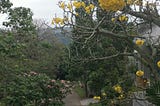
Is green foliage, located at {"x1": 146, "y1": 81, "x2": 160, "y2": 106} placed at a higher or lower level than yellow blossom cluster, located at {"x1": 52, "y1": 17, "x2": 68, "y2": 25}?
lower

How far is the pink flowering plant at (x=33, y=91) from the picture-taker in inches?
444

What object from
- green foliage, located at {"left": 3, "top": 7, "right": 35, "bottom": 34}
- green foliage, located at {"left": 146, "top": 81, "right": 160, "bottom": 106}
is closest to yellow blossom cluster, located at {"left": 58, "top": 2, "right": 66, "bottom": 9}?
green foliage, located at {"left": 146, "top": 81, "right": 160, "bottom": 106}

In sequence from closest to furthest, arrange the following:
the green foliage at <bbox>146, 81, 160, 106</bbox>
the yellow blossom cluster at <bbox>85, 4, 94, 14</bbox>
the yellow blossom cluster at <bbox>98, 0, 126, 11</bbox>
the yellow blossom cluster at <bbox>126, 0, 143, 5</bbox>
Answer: the green foliage at <bbox>146, 81, 160, 106</bbox>, the yellow blossom cluster at <bbox>98, 0, 126, 11</bbox>, the yellow blossom cluster at <bbox>126, 0, 143, 5</bbox>, the yellow blossom cluster at <bbox>85, 4, 94, 14</bbox>

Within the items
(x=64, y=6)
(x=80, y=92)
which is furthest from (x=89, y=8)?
(x=80, y=92)

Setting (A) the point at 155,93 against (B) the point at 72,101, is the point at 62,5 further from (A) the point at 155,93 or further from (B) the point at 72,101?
(B) the point at 72,101

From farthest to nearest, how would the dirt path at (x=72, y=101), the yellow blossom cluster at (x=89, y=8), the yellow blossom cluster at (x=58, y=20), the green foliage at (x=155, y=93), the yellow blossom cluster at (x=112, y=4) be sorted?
1. the dirt path at (x=72, y=101)
2. the yellow blossom cluster at (x=89, y=8)
3. the yellow blossom cluster at (x=58, y=20)
4. the yellow blossom cluster at (x=112, y=4)
5. the green foliage at (x=155, y=93)

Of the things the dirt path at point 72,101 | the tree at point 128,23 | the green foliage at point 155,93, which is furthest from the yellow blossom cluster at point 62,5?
the dirt path at point 72,101

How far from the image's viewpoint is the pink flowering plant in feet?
37.0

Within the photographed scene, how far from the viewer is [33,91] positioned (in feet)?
38.5

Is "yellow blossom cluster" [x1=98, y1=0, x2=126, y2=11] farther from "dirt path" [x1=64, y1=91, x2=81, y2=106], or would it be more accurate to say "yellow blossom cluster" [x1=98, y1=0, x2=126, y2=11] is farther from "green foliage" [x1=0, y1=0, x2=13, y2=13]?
"dirt path" [x1=64, y1=91, x2=81, y2=106]

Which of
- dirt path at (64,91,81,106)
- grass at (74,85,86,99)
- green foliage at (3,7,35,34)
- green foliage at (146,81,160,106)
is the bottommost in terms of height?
grass at (74,85,86,99)

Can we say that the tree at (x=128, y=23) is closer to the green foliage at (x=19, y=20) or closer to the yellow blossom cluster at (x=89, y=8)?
the yellow blossom cluster at (x=89, y=8)

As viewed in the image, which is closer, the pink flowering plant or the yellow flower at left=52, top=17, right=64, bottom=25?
the yellow flower at left=52, top=17, right=64, bottom=25

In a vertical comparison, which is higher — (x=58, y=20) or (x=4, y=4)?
(x=4, y=4)
